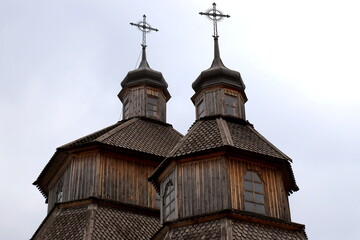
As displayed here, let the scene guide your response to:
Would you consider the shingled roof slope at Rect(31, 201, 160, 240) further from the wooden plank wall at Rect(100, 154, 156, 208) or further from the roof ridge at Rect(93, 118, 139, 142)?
the roof ridge at Rect(93, 118, 139, 142)

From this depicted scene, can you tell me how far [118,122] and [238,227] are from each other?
1144 cm

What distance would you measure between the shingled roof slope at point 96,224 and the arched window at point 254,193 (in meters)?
4.36

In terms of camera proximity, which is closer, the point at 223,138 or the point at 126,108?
the point at 223,138

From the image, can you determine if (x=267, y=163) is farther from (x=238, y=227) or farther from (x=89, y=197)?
(x=89, y=197)

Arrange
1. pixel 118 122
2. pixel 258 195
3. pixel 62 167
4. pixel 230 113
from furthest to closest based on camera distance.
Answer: pixel 118 122
pixel 62 167
pixel 230 113
pixel 258 195

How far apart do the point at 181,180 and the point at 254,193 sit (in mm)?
2292

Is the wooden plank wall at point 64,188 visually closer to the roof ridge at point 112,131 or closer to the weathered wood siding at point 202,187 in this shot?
the roof ridge at point 112,131

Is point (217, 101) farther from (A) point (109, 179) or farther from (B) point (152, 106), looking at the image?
(B) point (152, 106)

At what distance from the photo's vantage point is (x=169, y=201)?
23.0 m

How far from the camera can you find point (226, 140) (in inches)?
898

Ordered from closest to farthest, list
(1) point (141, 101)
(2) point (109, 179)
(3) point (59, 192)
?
(2) point (109, 179) → (3) point (59, 192) → (1) point (141, 101)

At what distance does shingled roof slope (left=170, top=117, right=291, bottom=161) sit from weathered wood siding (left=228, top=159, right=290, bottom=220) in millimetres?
499

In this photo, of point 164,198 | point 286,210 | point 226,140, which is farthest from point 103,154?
point 286,210

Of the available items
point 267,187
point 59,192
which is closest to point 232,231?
point 267,187
